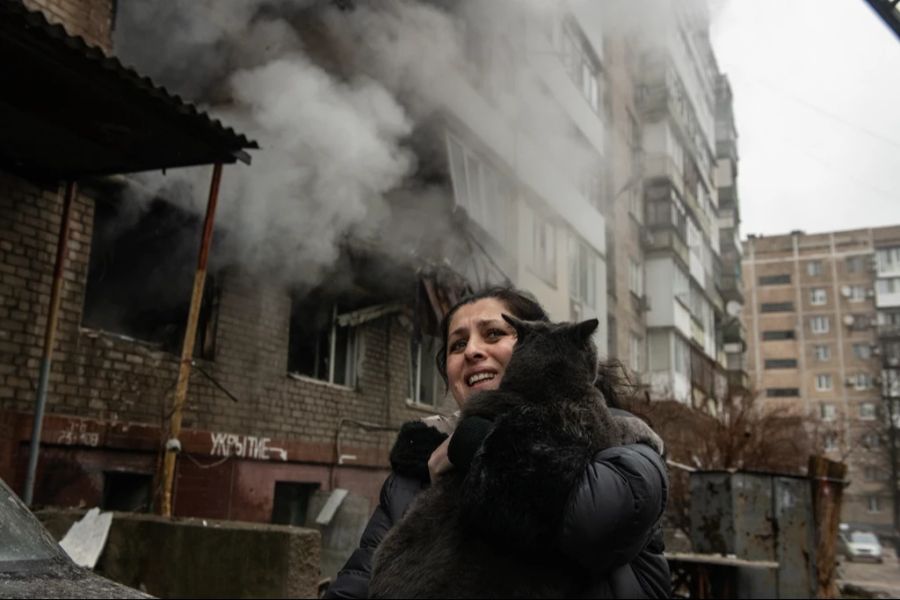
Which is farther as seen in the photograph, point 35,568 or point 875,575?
point 875,575

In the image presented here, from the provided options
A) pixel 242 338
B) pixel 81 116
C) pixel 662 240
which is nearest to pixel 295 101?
pixel 242 338

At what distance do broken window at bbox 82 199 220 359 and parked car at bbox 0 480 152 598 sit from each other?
439cm

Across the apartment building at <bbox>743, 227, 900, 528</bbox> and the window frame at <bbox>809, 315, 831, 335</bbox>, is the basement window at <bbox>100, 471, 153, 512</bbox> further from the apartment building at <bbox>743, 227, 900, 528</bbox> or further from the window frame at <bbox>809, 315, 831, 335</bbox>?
the window frame at <bbox>809, 315, 831, 335</bbox>

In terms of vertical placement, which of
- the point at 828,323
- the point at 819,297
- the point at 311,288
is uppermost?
the point at 819,297

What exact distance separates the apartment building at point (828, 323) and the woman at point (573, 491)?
204ft

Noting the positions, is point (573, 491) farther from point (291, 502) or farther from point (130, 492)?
point (291, 502)

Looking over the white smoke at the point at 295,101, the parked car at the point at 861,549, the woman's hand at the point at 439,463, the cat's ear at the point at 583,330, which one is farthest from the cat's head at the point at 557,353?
the parked car at the point at 861,549

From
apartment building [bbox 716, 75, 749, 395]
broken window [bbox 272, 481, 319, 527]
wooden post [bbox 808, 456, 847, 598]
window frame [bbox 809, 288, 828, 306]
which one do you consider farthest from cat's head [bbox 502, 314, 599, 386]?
window frame [bbox 809, 288, 828, 306]

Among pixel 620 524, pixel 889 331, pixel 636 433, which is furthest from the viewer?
pixel 889 331

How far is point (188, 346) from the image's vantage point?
6.02 meters

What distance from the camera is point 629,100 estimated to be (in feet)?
78.2

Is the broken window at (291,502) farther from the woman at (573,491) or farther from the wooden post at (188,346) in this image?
the woman at (573,491)

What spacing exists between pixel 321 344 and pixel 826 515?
6.52 meters

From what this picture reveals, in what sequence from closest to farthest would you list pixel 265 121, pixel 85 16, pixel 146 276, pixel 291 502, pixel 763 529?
pixel 85 16 < pixel 146 276 < pixel 265 121 < pixel 763 529 < pixel 291 502
